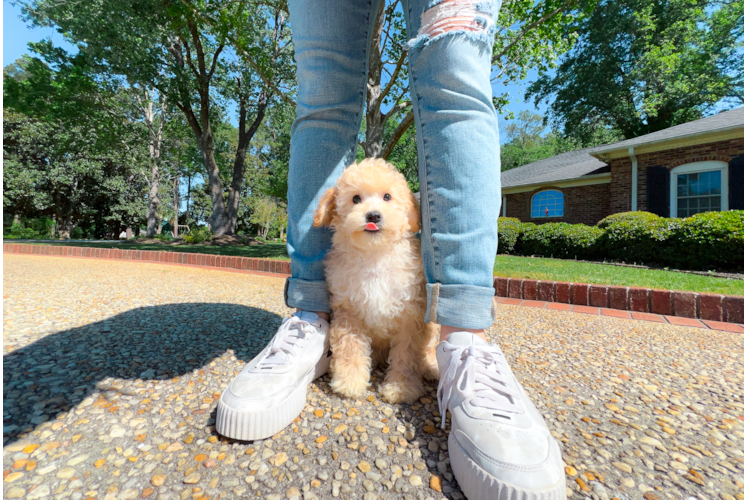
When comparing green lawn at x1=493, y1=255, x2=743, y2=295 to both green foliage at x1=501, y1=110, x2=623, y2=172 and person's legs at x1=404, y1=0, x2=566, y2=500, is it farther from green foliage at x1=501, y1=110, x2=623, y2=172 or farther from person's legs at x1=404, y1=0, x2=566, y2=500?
green foliage at x1=501, y1=110, x2=623, y2=172

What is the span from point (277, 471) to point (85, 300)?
7.63 ft

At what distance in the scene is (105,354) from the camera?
135 centimetres

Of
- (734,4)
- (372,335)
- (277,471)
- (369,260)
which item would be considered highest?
(734,4)

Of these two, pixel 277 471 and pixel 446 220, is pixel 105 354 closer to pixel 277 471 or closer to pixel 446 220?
pixel 277 471

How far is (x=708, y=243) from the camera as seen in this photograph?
654 centimetres

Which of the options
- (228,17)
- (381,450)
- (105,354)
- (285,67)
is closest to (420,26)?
(381,450)

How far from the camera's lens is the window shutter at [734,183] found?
399 inches

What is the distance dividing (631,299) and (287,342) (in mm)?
3065

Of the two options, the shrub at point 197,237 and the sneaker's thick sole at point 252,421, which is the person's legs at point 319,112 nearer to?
the sneaker's thick sole at point 252,421

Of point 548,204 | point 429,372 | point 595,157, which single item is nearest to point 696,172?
point 595,157

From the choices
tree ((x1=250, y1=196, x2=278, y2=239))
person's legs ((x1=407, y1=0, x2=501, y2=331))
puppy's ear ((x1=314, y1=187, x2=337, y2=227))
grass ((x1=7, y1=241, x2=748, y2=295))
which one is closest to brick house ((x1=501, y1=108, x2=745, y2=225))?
grass ((x1=7, y1=241, x2=748, y2=295))

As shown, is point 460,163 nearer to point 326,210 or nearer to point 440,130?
point 440,130

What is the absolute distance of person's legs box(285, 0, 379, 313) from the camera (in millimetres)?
1340

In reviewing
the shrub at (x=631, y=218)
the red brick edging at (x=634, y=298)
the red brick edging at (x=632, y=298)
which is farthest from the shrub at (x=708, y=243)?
the red brick edging at (x=632, y=298)
